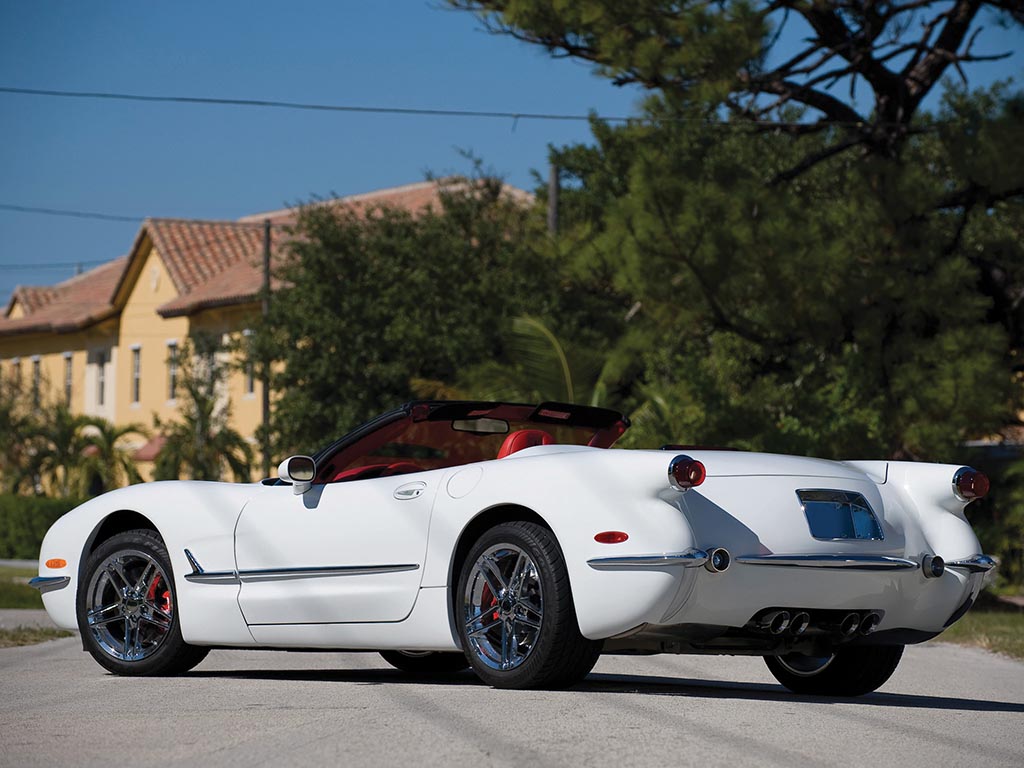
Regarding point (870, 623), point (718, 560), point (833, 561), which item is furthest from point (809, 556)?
point (870, 623)

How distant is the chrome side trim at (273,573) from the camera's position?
743cm

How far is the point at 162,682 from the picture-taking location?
25.6 feet

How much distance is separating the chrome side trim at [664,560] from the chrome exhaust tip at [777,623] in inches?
18.6

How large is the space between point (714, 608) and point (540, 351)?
1613 cm

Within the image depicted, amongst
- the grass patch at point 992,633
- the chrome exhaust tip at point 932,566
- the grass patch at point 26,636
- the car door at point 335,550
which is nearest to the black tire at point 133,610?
the car door at point 335,550

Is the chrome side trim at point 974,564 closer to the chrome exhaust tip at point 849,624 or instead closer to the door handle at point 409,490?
the chrome exhaust tip at point 849,624

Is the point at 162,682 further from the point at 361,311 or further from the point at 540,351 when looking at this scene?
the point at 361,311

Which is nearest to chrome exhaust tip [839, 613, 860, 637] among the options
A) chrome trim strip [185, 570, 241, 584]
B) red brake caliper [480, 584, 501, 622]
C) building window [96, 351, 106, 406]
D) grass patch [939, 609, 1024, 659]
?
red brake caliper [480, 584, 501, 622]

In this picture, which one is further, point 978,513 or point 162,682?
point 978,513

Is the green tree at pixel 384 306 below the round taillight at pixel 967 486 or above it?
above

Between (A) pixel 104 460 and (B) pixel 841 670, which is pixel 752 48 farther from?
(A) pixel 104 460

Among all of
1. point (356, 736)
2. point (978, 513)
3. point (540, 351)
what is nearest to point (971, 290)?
point (978, 513)

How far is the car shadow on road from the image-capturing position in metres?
7.32

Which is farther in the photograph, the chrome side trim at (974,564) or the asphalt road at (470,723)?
the chrome side trim at (974,564)
